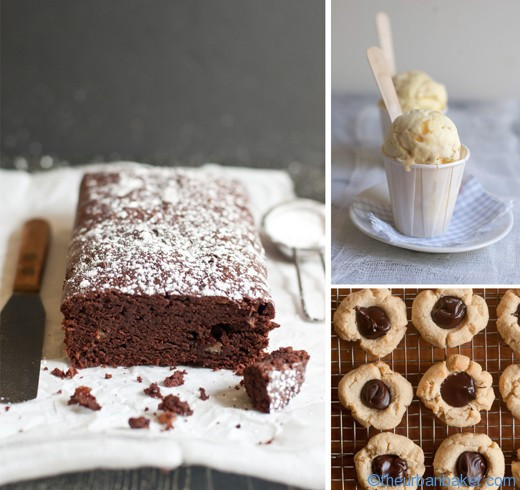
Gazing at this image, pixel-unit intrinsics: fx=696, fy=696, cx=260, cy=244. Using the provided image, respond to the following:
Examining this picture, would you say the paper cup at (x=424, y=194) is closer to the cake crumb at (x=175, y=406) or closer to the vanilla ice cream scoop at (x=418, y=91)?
the vanilla ice cream scoop at (x=418, y=91)

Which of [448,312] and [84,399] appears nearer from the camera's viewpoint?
[84,399]

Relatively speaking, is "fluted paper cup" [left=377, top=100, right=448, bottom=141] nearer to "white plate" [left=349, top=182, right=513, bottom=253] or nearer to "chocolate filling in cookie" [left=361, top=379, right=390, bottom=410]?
"white plate" [left=349, top=182, right=513, bottom=253]

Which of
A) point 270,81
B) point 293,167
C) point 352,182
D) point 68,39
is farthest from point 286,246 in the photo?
point 68,39

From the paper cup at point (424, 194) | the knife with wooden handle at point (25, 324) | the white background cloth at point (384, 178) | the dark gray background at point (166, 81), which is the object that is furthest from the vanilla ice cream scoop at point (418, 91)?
the knife with wooden handle at point (25, 324)

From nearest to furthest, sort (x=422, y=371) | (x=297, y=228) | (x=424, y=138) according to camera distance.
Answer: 1. (x=424, y=138)
2. (x=422, y=371)
3. (x=297, y=228)

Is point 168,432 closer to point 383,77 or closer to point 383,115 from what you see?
point 383,77

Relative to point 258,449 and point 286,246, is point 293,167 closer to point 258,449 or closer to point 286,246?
point 286,246

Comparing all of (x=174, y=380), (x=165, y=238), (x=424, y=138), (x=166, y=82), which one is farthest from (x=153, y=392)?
(x=166, y=82)
